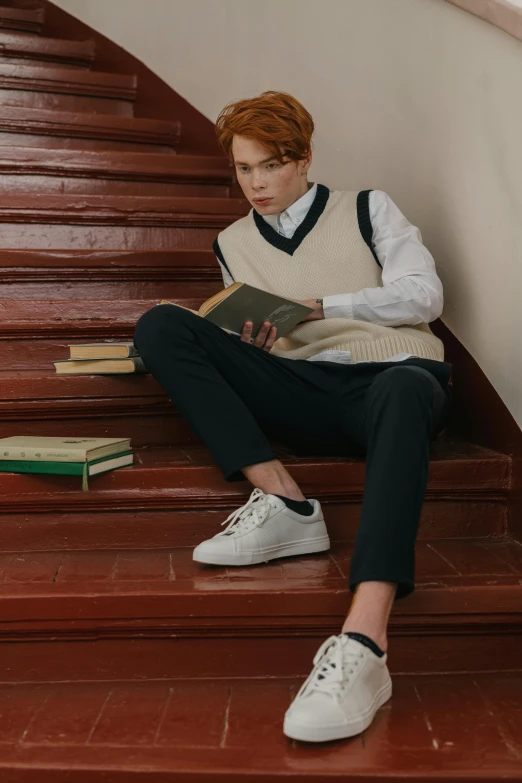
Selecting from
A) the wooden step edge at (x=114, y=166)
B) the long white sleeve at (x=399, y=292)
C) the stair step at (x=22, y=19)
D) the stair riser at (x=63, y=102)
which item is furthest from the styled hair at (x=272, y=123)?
the stair step at (x=22, y=19)

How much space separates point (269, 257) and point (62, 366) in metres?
0.56

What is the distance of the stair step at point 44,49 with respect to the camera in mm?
3631

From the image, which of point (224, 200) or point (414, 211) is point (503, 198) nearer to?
point (414, 211)

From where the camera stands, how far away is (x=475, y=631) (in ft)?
4.92

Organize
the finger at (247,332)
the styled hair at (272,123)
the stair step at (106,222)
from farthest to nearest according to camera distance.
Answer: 1. the stair step at (106,222)
2. the styled hair at (272,123)
3. the finger at (247,332)

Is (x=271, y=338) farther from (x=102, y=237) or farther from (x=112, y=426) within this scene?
(x=102, y=237)

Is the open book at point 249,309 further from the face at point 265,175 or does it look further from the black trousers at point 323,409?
the face at point 265,175

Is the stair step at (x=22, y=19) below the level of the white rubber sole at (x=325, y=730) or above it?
above

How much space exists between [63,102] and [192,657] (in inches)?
108

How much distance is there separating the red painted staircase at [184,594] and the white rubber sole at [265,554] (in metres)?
0.02

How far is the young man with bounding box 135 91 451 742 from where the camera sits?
1.34m

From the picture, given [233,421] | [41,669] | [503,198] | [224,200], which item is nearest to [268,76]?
[224,200]

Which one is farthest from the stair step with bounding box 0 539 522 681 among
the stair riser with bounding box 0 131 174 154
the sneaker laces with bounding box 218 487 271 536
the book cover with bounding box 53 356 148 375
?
the stair riser with bounding box 0 131 174 154

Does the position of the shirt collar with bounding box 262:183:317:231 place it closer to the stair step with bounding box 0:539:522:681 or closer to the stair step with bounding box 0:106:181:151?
the stair step with bounding box 0:539:522:681
